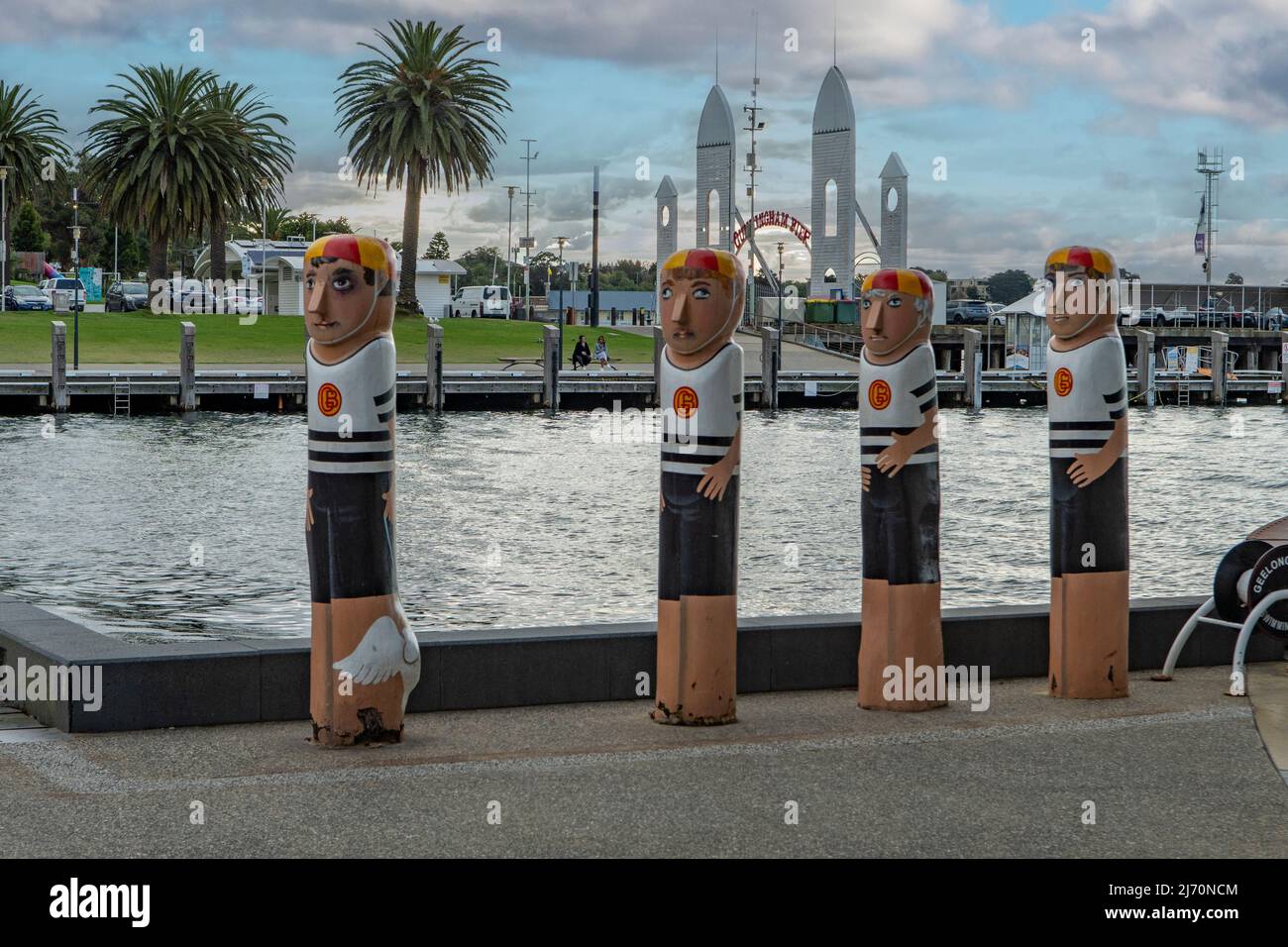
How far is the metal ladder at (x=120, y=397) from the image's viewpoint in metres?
47.8

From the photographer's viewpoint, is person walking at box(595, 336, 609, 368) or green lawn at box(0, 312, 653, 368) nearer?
green lawn at box(0, 312, 653, 368)

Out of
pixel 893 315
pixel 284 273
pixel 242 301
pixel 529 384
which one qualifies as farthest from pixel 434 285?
pixel 893 315

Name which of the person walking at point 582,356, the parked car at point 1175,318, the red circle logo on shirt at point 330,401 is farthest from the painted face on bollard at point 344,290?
the parked car at point 1175,318

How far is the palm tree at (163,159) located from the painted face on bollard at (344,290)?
67.8 metres

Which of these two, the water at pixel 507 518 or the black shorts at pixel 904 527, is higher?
the black shorts at pixel 904 527

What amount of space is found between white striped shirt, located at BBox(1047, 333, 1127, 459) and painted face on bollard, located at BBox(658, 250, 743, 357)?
211cm

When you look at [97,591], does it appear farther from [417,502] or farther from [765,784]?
[765,784]

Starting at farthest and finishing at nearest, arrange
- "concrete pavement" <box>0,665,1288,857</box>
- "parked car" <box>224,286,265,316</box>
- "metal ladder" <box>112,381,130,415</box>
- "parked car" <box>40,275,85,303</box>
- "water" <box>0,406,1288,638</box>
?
"parked car" <box>224,286,265,316</box> → "parked car" <box>40,275,85,303</box> → "metal ladder" <box>112,381,130,415</box> → "water" <box>0,406,1288,638</box> → "concrete pavement" <box>0,665,1288,857</box>

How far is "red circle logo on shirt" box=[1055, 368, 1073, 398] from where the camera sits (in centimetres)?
956

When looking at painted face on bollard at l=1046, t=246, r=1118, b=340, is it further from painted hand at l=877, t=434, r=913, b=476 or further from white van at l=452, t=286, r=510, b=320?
white van at l=452, t=286, r=510, b=320

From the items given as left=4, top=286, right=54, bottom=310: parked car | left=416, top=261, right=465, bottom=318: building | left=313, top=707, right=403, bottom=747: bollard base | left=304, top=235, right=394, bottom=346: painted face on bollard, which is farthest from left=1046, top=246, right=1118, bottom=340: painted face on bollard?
left=416, top=261, right=465, bottom=318: building
